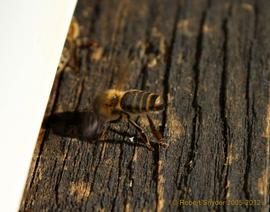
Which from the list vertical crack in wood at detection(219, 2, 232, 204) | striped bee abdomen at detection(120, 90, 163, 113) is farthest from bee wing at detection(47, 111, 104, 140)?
vertical crack in wood at detection(219, 2, 232, 204)

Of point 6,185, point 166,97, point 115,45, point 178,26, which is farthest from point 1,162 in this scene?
point 178,26

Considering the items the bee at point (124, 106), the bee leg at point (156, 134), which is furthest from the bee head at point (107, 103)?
the bee leg at point (156, 134)

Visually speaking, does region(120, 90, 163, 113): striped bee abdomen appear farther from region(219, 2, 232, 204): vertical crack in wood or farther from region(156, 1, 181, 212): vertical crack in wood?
region(219, 2, 232, 204): vertical crack in wood

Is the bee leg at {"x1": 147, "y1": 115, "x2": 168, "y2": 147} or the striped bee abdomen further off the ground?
the striped bee abdomen

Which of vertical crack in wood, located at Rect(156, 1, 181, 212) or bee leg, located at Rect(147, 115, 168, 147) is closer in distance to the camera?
vertical crack in wood, located at Rect(156, 1, 181, 212)

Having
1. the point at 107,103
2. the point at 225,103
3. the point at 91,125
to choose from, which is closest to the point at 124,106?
the point at 107,103

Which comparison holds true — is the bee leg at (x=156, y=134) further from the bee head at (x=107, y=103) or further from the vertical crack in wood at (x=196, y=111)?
the bee head at (x=107, y=103)

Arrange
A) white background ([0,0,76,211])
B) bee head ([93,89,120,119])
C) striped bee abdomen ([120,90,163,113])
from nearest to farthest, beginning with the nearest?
white background ([0,0,76,211]) < striped bee abdomen ([120,90,163,113]) < bee head ([93,89,120,119])
